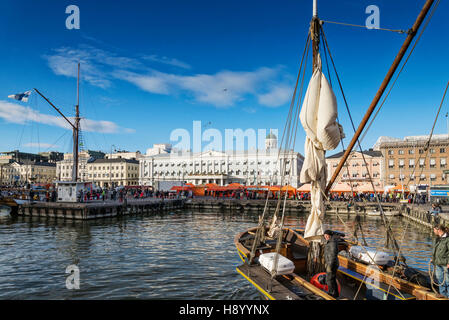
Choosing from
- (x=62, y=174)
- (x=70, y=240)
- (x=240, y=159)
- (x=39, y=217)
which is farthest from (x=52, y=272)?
(x=62, y=174)

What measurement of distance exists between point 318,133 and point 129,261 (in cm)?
1457

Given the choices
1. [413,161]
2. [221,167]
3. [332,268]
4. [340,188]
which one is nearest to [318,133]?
[332,268]

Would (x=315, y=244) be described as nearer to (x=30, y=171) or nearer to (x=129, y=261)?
(x=129, y=261)

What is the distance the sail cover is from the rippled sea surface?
4.08 feet

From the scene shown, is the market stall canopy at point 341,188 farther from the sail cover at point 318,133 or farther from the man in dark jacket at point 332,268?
the man in dark jacket at point 332,268

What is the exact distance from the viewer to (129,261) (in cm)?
1911

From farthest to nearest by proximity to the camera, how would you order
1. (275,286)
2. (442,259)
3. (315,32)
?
1. (315,32)
2. (275,286)
3. (442,259)

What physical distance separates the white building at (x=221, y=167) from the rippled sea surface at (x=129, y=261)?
251 feet

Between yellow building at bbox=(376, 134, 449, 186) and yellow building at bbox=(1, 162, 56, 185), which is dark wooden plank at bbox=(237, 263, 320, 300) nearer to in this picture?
yellow building at bbox=(376, 134, 449, 186)

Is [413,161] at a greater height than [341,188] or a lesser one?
greater

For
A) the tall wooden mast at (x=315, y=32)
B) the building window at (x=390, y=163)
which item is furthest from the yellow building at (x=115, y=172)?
the tall wooden mast at (x=315, y=32)

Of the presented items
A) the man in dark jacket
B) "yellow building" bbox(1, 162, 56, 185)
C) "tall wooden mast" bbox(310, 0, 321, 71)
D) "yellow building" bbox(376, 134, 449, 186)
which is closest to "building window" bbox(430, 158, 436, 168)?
"yellow building" bbox(376, 134, 449, 186)

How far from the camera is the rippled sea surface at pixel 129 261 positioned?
14.0 m
